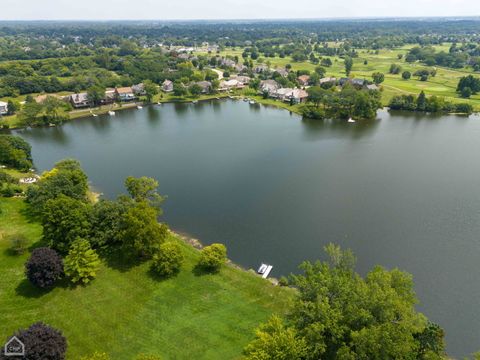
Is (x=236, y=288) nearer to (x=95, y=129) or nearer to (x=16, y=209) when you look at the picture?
(x=16, y=209)

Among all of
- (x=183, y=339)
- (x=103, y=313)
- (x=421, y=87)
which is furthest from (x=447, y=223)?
(x=421, y=87)

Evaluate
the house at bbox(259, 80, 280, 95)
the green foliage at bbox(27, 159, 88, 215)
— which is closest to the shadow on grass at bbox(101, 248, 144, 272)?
the green foliage at bbox(27, 159, 88, 215)

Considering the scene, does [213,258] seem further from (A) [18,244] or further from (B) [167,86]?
(B) [167,86]

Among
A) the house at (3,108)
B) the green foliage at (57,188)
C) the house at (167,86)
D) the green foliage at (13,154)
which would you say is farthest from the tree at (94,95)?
the green foliage at (57,188)

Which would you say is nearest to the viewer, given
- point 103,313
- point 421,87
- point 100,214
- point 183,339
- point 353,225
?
point 183,339

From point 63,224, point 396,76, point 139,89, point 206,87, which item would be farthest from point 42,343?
point 396,76

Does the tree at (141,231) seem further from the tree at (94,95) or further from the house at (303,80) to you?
the house at (303,80)
